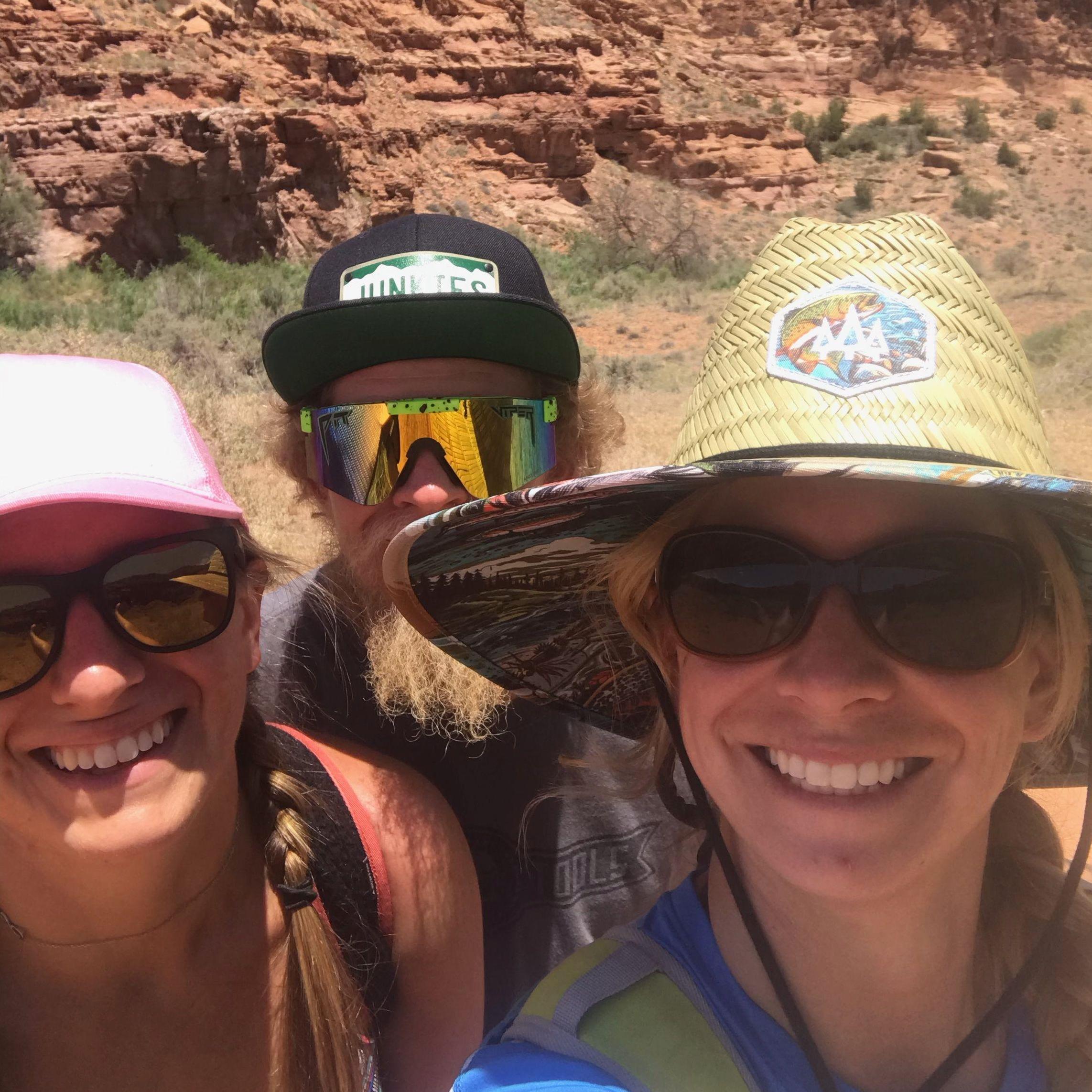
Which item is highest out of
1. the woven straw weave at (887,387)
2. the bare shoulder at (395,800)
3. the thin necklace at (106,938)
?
the woven straw weave at (887,387)

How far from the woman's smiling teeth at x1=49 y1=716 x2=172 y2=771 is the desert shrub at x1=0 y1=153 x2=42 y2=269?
18.5 meters

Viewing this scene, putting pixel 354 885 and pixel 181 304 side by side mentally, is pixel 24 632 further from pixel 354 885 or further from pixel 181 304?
pixel 181 304

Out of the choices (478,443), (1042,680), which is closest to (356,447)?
(478,443)

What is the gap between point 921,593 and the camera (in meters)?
1.08

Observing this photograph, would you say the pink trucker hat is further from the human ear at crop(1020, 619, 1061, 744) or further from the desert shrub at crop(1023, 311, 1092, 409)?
the desert shrub at crop(1023, 311, 1092, 409)

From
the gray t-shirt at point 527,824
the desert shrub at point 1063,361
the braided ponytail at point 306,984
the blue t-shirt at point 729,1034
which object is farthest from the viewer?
the desert shrub at point 1063,361

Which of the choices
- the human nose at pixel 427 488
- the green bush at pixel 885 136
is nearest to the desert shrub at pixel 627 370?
the human nose at pixel 427 488

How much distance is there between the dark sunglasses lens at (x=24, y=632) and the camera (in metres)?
1.25

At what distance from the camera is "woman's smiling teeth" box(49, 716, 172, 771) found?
130 cm

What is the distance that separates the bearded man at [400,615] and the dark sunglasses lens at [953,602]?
92cm

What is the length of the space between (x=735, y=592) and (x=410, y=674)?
3.45 ft

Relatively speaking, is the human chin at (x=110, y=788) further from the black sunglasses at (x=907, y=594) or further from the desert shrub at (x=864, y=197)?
the desert shrub at (x=864, y=197)

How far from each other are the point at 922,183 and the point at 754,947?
36.1 m

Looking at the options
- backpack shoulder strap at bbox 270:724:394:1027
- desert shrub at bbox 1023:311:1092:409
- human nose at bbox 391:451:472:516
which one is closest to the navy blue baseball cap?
human nose at bbox 391:451:472:516
